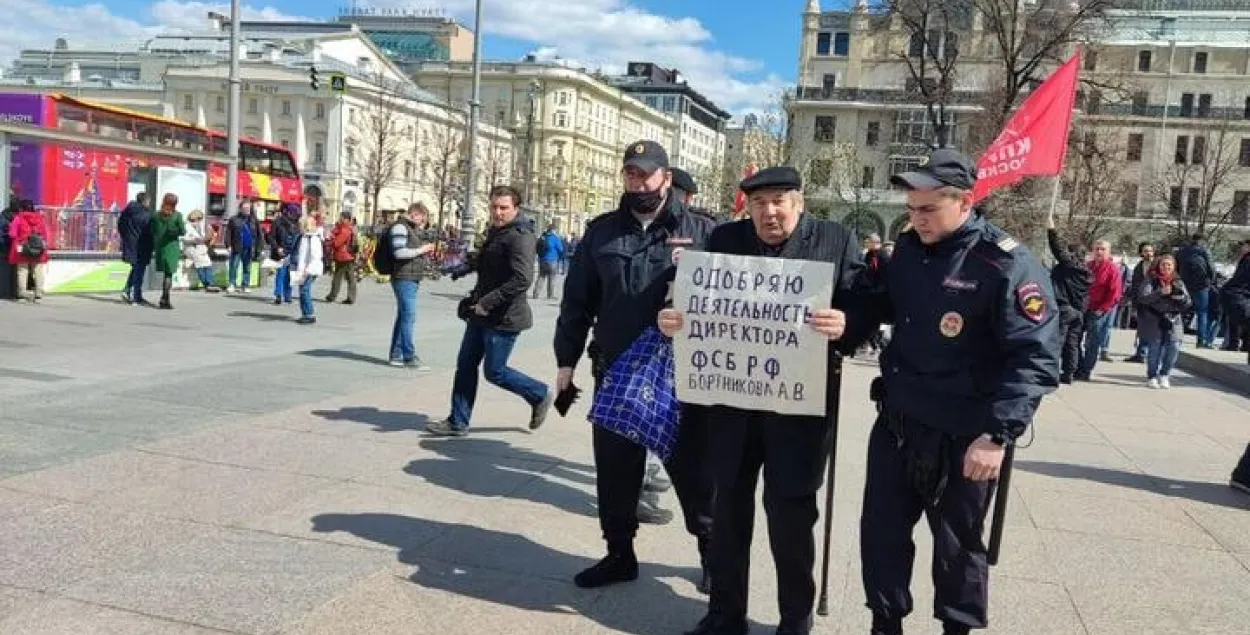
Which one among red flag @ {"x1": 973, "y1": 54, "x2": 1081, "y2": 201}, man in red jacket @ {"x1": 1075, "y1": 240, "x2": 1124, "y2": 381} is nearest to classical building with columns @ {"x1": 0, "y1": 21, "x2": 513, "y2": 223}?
man in red jacket @ {"x1": 1075, "y1": 240, "x2": 1124, "y2": 381}

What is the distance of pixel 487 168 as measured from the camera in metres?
80.9

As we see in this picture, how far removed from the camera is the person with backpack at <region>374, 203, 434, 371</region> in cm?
1043

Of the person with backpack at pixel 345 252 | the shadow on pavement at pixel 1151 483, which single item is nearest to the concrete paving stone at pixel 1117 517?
the shadow on pavement at pixel 1151 483

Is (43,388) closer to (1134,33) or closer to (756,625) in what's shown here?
(756,625)

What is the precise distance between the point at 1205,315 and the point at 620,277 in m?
19.3

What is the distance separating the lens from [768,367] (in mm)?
3658

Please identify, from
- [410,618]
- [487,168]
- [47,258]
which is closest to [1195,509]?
[410,618]

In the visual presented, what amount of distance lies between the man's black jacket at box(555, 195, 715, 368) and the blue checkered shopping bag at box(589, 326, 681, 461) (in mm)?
122

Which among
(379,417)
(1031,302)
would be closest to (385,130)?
(379,417)

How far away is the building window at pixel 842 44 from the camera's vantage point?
281 ft

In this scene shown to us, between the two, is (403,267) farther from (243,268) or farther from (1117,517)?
(243,268)

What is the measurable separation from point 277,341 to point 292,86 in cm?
7745

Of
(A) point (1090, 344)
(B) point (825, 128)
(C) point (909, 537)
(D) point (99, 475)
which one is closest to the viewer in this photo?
(C) point (909, 537)

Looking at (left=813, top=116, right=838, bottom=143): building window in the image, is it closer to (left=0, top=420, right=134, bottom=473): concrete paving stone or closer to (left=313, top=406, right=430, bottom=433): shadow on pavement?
(left=313, top=406, right=430, bottom=433): shadow on pavement
